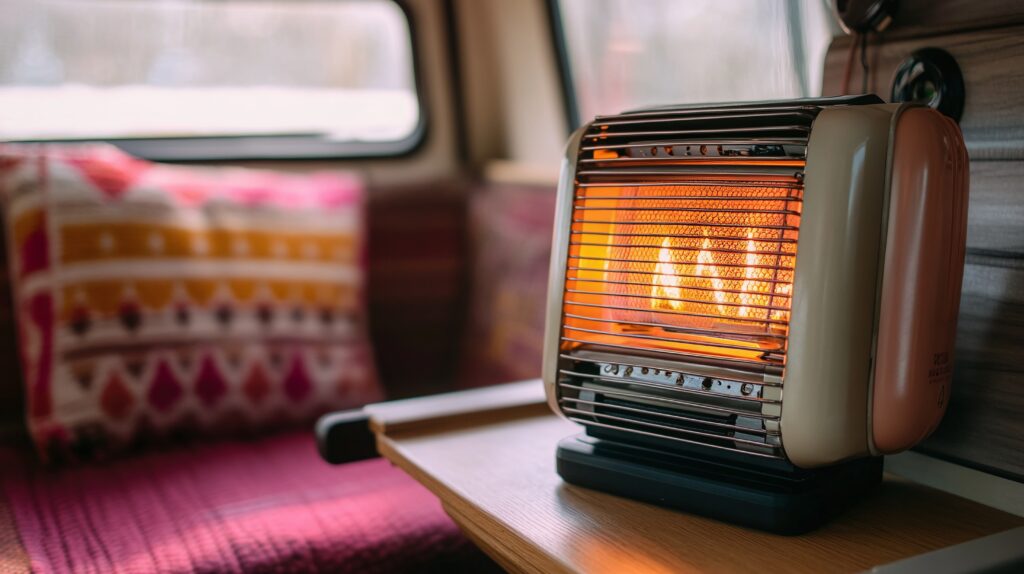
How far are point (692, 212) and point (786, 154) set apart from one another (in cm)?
10

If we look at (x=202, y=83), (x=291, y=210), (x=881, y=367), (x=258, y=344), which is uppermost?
(x=202, y=83)

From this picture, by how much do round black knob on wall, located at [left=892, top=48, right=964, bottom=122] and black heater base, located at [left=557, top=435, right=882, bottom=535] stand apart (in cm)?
35

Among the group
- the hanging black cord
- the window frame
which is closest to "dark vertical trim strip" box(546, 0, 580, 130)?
the window frame

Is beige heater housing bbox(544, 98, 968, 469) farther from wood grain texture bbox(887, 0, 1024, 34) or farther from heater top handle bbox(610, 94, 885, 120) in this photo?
wood grain texture bbox(887, 0, 1024, 34)

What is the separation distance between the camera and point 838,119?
66 cm

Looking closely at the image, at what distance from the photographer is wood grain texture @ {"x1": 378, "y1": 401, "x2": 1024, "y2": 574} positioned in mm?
662

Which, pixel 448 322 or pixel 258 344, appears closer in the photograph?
pixel 258 344

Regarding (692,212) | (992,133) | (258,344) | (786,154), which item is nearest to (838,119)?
(786,154)

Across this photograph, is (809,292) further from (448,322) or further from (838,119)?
(448,322)

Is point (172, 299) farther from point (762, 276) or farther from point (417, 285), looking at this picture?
point (762, 276)

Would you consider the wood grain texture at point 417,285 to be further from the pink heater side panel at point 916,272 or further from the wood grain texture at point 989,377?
the pink heater side panel at point 916,272

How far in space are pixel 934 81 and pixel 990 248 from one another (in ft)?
0.55

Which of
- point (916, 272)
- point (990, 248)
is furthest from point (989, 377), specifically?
point (916, 272)

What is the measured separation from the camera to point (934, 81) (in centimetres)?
85
